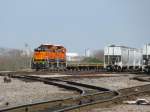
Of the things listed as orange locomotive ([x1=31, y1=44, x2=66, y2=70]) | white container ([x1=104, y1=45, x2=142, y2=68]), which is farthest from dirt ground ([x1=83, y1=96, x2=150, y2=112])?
orange locomotive ([x1=31, y1=44, x2=66, y2=70])

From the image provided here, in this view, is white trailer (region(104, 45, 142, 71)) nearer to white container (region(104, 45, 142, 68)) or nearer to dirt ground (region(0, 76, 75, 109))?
white container (region(104, 45, 142, 68))

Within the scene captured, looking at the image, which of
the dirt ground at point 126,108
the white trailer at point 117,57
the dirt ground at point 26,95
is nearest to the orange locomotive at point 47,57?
the white trailer at point 117,57

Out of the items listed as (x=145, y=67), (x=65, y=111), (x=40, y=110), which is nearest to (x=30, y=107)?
(x=40, y=110)

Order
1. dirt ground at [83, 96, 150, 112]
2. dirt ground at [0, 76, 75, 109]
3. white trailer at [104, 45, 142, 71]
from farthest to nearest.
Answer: white trailer at [104, 45, 142, 71] < dirt ground at [0, 76, 75, 109] < dirt ground at [83, 96, 150, 112]

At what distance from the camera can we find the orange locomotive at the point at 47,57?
51688mm

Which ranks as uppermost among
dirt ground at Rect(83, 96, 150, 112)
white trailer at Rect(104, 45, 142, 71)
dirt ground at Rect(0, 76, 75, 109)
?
white trailer at Rect(104, 45, 142, 71)

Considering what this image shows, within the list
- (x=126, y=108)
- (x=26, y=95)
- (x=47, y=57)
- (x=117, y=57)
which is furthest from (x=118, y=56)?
(x=126, y=108)

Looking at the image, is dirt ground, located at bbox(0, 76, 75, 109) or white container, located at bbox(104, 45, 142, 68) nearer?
dirt ground, located at bbox(0, 76, 75, 109)

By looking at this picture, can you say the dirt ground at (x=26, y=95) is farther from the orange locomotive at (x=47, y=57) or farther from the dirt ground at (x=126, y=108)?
the orange locomotive at (x=47, y=57)

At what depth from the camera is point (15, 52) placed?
11219 cm

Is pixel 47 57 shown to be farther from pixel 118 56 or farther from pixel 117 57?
pixel 118 56

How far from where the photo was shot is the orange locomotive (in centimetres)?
5169

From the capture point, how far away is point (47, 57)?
5197 cm

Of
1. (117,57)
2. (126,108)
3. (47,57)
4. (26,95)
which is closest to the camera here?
(126,108)
